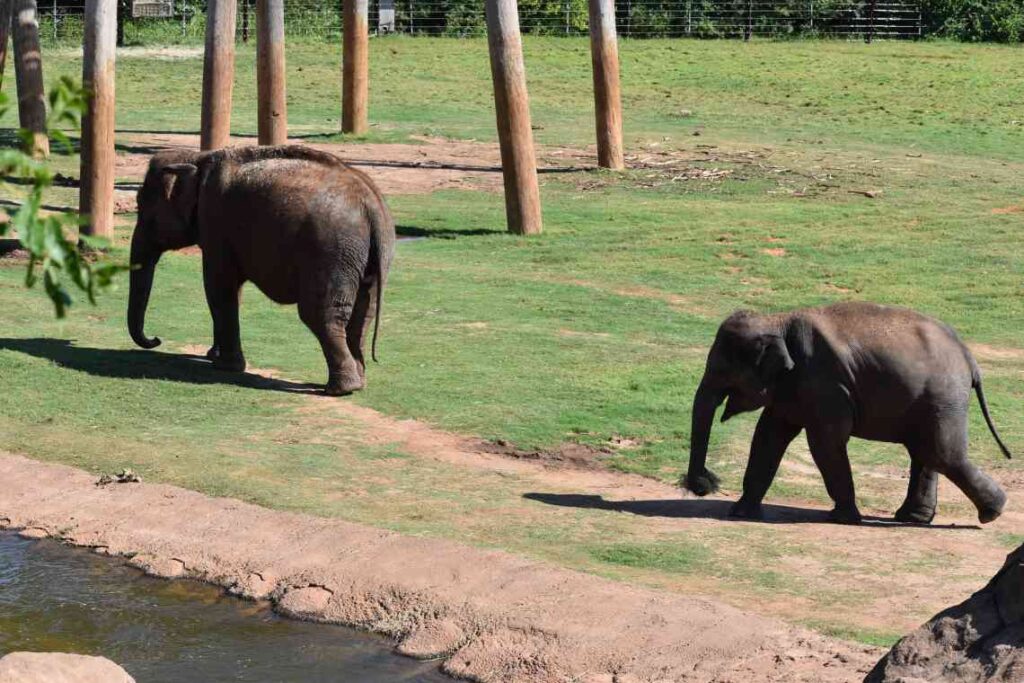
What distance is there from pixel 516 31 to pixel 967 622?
15668mm

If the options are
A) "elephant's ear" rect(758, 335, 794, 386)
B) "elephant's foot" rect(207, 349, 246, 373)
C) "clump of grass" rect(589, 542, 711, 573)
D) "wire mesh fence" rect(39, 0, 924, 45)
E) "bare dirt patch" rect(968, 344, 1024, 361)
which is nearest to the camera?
"clump of grass" rect(589, 542, 711, 573)

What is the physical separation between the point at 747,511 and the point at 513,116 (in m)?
11.7

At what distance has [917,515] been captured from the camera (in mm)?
10844

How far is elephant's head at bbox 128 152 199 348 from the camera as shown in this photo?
14.6 metres

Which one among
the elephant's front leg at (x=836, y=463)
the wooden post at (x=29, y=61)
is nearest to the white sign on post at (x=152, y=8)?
the wooden post at (x=29, y=61)

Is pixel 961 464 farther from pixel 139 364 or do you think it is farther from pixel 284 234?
pixel 139 364

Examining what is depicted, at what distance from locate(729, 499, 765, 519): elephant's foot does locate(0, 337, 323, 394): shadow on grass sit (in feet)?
14.7

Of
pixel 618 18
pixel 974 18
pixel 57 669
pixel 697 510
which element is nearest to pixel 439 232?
pixel 697 510

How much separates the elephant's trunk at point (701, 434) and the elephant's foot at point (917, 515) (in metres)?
1.22

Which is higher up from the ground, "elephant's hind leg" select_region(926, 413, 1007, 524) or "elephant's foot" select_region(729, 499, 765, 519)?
"elephant's hind leg" select_region(926, 413, 1007, 524)

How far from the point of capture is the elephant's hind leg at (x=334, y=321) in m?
13.8

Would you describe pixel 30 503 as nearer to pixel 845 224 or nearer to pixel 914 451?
pixel 914 451

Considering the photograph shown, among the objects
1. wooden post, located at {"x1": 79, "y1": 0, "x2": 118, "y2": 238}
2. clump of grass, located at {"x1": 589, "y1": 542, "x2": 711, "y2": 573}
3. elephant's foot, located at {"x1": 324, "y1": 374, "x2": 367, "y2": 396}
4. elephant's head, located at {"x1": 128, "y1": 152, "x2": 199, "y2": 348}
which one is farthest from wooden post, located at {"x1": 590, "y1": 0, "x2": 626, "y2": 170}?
clump of grass, located at {"x1": 589, "y1": 542, "x2": 711, "y2": 573}

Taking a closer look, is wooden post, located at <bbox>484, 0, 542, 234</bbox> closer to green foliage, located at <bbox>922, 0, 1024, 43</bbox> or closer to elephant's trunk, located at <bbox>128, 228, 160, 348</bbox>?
elephant's trunk, located at <bbox>128, 228, 160, 348</bbox>
